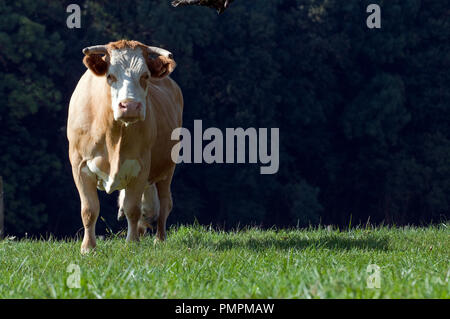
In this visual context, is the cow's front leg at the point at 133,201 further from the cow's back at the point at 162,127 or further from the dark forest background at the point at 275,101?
the dark forest background at the point at 275,101

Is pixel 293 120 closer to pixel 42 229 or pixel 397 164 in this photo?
pixel 397 164

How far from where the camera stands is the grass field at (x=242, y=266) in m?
→ 3.88

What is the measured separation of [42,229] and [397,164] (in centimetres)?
1382

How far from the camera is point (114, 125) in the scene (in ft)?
22.6

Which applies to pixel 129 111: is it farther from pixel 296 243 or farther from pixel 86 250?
pixel 296 243

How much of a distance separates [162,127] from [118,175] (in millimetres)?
1336

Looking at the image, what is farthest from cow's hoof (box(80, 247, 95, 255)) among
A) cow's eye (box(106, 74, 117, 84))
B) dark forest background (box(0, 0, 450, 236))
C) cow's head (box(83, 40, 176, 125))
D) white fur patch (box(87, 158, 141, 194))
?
dark forest background (box(0, 0, 450, 236))

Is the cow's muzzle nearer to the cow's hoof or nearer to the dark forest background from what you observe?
the cow's hoof

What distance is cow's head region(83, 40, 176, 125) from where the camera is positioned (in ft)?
21.0

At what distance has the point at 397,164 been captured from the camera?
31.1 meters

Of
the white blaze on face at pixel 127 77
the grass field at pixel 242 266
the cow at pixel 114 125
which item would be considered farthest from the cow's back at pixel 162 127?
the white blaze on face at pixel 127 77

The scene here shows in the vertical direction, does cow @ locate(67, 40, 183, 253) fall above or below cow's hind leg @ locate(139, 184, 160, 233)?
above

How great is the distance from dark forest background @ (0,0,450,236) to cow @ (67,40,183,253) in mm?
16921
